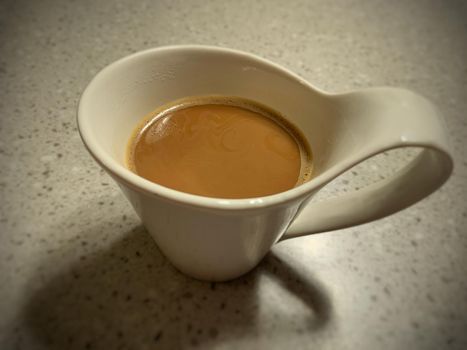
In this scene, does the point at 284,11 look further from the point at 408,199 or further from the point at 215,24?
the point at 408,199

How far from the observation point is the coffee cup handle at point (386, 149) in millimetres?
358

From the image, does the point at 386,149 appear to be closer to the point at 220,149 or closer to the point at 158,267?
the point at 220,149

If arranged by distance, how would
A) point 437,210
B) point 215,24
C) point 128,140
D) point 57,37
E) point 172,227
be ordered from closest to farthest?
point 172,227 → point 128,140 → point 437,210 → point 57,37 → point 215,24

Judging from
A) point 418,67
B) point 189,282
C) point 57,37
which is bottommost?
point 189,282

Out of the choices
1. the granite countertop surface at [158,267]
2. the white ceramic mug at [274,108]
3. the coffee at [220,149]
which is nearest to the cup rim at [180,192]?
the white ceramic mug at [274,108]

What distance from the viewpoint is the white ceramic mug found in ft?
1.18

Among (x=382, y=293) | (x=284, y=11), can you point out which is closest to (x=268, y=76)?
(x=382, y=293)

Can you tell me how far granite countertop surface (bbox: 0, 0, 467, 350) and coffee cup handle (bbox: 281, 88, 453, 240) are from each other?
0.13 metres

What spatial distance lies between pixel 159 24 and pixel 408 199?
0.93 metres

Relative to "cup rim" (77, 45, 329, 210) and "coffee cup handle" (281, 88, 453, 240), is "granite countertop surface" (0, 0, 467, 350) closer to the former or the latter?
"coffee cup handle" (281, 88, 453, 240)

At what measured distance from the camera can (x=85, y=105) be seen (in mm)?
424

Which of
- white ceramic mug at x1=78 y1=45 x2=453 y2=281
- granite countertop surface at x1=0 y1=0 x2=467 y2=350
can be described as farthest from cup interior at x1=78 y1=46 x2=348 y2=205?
granite countertop surface at x1=0 y1=0 x2=467 y2=350

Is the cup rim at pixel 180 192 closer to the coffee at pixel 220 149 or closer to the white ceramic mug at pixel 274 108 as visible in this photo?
the white ceramic mug at pixel 274 108

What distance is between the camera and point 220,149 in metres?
0.57
